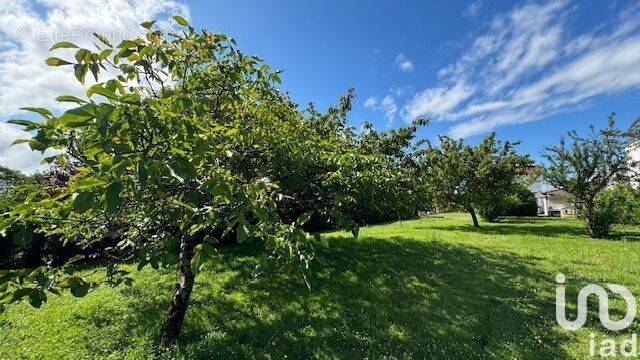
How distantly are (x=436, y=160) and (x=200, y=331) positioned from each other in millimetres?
18780

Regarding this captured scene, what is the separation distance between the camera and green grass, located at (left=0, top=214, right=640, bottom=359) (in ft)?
20.9

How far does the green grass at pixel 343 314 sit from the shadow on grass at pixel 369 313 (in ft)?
0.08

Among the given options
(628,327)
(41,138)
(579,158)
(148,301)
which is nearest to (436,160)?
(579,158)

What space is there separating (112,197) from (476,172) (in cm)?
2236

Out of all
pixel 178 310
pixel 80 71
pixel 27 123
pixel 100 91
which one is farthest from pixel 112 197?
pixel 178 310

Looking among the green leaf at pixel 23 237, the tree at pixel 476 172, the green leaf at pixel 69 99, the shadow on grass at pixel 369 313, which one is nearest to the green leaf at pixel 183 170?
the green leaf at pixel 69 99

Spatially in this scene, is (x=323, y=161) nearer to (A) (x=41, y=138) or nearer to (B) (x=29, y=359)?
(A) (x=41, y=138)

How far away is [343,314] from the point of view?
766 centimetres

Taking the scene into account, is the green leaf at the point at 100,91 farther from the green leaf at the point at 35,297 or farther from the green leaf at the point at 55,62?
the green leaf at the point at 35,297

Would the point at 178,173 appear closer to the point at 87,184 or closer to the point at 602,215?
the point at 87,184

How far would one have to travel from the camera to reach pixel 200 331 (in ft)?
22.9

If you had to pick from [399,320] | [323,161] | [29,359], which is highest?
[323,161]

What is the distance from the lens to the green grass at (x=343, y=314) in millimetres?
6379

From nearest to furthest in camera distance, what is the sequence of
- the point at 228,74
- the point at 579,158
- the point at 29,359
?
the point at 228,74 < the point at 29,359 < the point at 579,158
